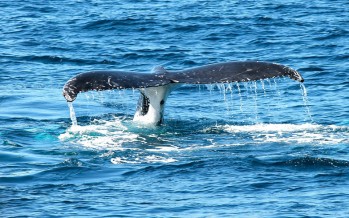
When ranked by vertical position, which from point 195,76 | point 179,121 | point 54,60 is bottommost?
point 54,60

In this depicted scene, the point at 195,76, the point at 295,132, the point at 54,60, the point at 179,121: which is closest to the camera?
the point at 195,76

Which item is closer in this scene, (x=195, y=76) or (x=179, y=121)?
(x=195, y=76)

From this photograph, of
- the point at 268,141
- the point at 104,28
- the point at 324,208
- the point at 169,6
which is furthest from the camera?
the point at 169,6

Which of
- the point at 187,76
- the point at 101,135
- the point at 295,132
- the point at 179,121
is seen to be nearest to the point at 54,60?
the point at 179,121

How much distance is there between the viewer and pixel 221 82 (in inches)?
500

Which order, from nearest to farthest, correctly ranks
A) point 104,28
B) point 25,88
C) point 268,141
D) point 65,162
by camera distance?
point 65,162 < point 268,141 < point 25,88 < point 104,28

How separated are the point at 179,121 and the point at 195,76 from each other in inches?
113

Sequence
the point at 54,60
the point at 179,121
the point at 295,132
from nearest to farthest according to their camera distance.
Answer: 1. the point at 295,132
2. the point at 179,121
3. the point at 54,60

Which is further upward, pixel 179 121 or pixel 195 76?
pixel 195 76

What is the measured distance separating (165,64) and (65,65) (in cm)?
230

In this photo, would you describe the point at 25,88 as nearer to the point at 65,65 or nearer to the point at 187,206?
the point at 65,65

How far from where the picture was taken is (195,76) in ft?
42.1

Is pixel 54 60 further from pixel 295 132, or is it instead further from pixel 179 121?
pixel 295 132

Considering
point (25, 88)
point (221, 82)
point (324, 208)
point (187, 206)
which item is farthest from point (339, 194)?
point (25, 88)
